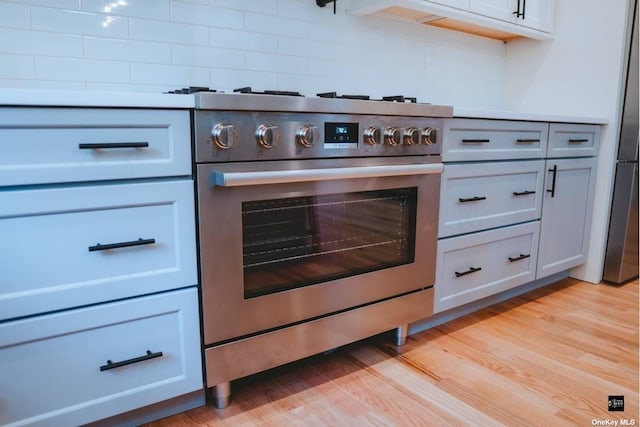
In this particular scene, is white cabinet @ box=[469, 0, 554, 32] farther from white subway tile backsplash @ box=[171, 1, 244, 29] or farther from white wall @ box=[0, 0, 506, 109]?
white subway tile backsplash @ box=[171, 1, 244, 29]

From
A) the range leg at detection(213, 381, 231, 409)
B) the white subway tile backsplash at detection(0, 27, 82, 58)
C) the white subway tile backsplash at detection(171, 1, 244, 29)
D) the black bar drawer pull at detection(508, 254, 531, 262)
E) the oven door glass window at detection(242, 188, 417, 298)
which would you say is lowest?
the range leg at detection(213, 381, 231, 409)

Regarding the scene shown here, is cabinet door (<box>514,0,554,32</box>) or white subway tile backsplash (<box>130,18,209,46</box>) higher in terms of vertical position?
cabinet door (<box>514,0,554,32</box>)

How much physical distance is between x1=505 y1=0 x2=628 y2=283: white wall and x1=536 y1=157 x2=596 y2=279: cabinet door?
79 mm

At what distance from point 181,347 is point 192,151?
54 centimetres

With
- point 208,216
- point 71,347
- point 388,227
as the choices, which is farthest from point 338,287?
point 71,347

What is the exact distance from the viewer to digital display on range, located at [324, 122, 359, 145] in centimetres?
143

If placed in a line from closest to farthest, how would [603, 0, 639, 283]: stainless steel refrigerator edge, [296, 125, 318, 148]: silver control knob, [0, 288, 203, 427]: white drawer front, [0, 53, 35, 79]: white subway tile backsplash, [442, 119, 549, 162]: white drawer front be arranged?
[0, 288, 203, 427]: white drawer front
[296, 125, 318, 148]: silver control knob
[0, 53, 35, 79]: white subway tile backsplash
[442, 119, 549, 162]: white drawer front
[603, 0, 639, 283]: stainless steel refrigerator edge

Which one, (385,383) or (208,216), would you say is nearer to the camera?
(208,216)

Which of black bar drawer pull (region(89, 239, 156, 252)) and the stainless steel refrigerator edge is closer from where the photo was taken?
black bar drawer pull (region(89, 239, 156, 252))

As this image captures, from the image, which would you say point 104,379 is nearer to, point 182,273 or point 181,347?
point 181,347

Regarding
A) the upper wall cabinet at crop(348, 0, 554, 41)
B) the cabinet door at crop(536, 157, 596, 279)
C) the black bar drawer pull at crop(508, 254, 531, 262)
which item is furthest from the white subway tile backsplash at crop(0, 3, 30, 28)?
the cabinet door at crop(536, 157, 596, 279)

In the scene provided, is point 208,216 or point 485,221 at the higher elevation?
point 208,216

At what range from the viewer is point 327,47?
2129 mm

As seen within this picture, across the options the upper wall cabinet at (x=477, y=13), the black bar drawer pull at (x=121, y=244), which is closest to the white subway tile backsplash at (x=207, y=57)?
the upper wall cabinet at (x=477, y=13)
